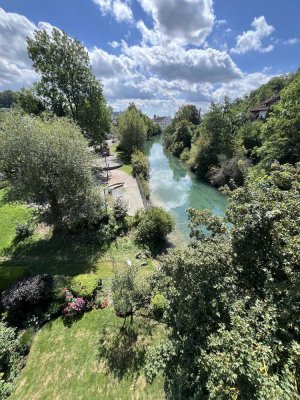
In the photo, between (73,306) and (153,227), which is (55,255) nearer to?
(73,306)

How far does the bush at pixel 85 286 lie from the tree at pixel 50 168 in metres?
5.17

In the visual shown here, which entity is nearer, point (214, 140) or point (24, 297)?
point (24, 297)

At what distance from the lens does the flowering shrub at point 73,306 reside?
10.4 meters

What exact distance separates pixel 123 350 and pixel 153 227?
8.74 meters

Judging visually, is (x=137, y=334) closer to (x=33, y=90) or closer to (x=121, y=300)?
(x=121, y=300)

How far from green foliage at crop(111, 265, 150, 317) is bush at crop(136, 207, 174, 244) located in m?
6.53

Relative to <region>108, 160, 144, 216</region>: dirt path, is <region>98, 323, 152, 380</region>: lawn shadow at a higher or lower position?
higher

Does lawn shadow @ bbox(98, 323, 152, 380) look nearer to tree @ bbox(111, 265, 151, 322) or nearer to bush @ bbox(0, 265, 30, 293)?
tree @ bbox(111, 265, 151, 322)

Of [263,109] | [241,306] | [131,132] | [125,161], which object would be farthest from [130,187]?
[263,109]

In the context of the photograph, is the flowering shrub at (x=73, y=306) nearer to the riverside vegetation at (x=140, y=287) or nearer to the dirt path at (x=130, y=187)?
the riverside vegetation at (x=140, y=287)

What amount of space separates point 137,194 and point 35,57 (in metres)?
21.8

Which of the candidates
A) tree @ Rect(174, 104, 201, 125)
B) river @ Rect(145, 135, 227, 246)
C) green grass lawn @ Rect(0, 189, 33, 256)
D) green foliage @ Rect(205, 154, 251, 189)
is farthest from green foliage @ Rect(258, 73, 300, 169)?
tree @ Rect(174, 104, 201, 125)

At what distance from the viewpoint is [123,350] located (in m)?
8.88

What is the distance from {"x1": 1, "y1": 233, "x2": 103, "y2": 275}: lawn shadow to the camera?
14.1 meters
